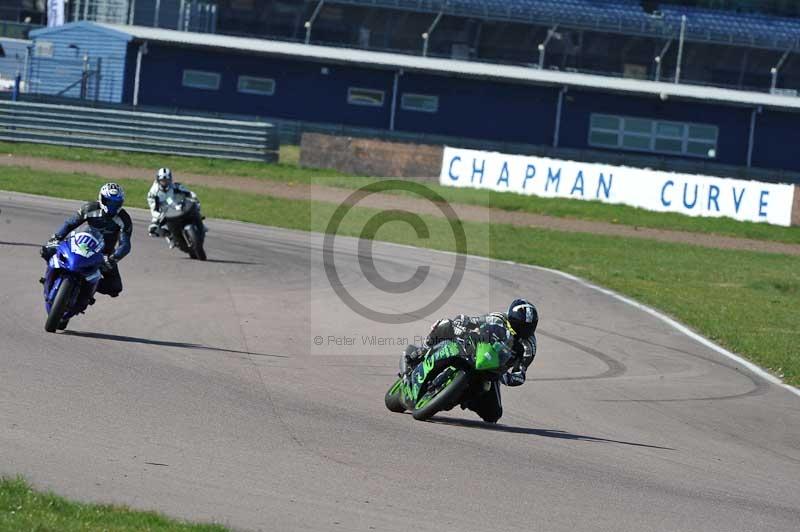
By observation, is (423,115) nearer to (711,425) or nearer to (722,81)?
(722,81)

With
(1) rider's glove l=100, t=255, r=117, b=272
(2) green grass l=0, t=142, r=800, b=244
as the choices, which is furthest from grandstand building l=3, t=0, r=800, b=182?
(1) rider's glove l=100, t=255, r=117, b=272

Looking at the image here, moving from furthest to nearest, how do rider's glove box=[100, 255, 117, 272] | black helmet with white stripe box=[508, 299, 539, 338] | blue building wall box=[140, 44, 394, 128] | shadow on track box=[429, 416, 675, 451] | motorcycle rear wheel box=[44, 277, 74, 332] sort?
blue building wall box=[140, 44, 394, 128]
rider's glove box=[100, 255, 117, 272]
motorcycle rear wheel box=[44, 277, 74, 332]
shadow on track box=[429, 416, 675, 451]
black helmet with white stripe box=[508, 299, 539, 338]

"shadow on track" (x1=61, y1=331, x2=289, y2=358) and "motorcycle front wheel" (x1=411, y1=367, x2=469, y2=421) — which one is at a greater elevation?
"motorcycle front wheel" (x1=411, y1=367, x2=469, y2=421)

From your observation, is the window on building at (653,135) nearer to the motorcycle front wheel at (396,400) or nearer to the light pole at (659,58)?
the light pole at (659,58)

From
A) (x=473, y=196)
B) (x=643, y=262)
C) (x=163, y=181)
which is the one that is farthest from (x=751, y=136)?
(x=163, y=181)

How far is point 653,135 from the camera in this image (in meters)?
49.3

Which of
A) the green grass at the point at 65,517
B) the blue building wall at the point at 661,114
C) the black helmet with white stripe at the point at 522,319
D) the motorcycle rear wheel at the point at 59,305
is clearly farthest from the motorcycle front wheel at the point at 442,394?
the blue building wall at the point at 661,114

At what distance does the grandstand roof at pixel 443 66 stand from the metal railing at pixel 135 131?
12863 millimetres

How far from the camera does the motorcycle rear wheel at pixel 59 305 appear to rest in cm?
1227

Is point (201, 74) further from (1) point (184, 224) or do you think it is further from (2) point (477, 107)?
(1) point (184, 224)

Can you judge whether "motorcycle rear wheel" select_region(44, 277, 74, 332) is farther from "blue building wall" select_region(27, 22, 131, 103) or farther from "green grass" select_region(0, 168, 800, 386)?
"blue building wall" select_region(27, 22, 131, 103)

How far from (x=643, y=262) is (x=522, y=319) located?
17180 mm

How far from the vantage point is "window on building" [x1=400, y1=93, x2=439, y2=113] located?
4959 cm

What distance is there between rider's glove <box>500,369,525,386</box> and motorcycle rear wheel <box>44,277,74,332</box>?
4625mm
